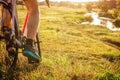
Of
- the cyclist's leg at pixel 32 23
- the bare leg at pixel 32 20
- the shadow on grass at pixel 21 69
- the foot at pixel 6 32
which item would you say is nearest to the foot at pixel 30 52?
the cyclist's leg at pixel 32 23

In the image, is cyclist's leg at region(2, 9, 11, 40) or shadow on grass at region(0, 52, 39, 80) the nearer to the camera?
Result: cyclist's leg at region(2, 9, 11, 40)

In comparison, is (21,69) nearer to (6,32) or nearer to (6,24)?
(6,24)

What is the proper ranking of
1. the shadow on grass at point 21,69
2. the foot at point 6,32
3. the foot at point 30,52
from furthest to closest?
the shadow on grass at point 21,69, the foot at point 30,52, the foot at point 6,32

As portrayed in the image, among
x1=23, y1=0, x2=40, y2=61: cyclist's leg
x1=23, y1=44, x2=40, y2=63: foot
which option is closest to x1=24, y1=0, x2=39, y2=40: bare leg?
x1=23, y1=0, x2=40, y2=61: cyclist's leg

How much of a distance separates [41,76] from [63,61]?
1.77 meters

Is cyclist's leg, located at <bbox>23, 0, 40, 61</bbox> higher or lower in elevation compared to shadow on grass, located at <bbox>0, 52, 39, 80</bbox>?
higher

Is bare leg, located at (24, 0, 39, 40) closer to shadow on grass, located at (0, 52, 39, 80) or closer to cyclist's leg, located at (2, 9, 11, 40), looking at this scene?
cyclist's leg, located at (2, 9, 11, 40)

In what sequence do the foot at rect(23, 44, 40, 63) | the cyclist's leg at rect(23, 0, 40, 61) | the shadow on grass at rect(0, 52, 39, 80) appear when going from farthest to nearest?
the shadow on grass at rect(0, 52, 39, 80) → the cyclist's leg at rect(23, 0, 40, 61) → the foot at rect(23, 44, 40, 63)

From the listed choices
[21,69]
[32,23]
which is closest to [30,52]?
[32,23]

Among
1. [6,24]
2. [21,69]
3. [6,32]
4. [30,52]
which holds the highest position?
[6,24]

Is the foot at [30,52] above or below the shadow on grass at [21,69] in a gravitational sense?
above

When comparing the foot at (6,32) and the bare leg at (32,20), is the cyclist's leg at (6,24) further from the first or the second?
the bare leg at (32,20)

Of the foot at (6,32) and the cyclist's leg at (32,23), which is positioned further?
the cyclist's leg at (32,23)

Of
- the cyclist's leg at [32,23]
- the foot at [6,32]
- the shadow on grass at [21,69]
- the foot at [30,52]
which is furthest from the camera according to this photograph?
the shadow on grass at [21,69]
